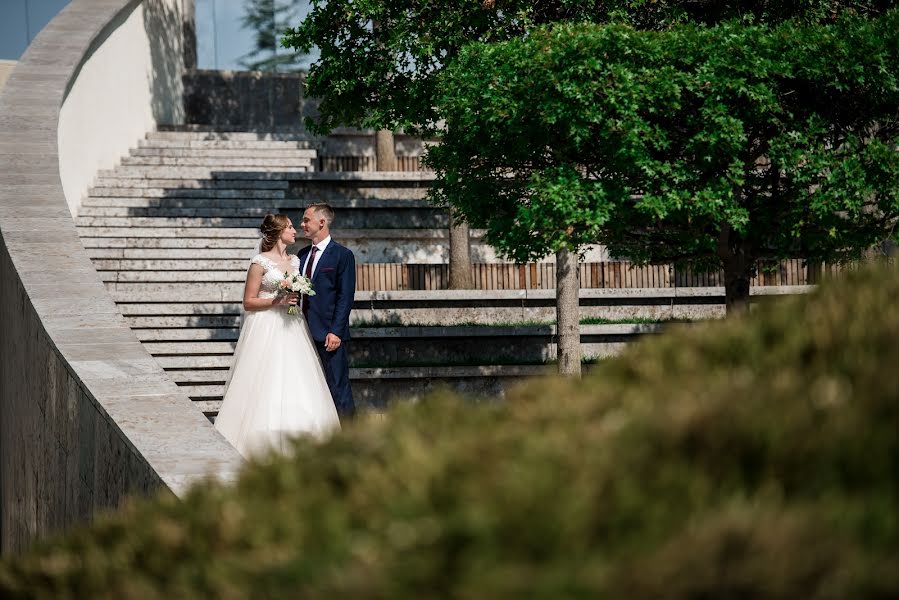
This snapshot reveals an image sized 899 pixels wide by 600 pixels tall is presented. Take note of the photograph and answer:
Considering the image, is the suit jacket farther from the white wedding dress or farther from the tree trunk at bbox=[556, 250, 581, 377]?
the tree trunk at bbox=[556, 250, 581, 377]

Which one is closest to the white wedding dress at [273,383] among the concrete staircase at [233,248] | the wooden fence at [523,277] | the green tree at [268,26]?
the concrete staircase at [233,248]

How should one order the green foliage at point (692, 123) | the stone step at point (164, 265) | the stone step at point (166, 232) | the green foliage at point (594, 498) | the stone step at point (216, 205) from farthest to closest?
the stone step at point (216, 205)
the stone step at point (166, 232)
the stone step at point (164, 265)
the green foliage at point (692, 123)
the green foliage at point (594, 498)

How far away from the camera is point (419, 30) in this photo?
42.1ft

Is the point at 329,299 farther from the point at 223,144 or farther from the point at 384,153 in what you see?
the point at 223,144

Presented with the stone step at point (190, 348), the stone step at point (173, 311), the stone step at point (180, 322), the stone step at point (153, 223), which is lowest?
the stone step at point (190, 348)

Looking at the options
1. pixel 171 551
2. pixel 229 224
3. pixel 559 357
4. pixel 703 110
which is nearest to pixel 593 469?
pixel 171 551

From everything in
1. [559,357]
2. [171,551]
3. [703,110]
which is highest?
[703,110]

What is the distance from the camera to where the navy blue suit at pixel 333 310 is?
9000 millimetres

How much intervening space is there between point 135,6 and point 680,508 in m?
20.1

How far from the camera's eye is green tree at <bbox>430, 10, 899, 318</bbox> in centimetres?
981

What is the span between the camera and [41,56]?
580 inches

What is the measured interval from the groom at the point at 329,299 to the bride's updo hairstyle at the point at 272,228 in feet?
Answer: 0.69

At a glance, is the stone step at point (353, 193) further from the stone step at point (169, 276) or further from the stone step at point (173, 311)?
the stone step at point (173, 311)

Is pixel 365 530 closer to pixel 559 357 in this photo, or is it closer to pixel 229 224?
pixel 559 357
